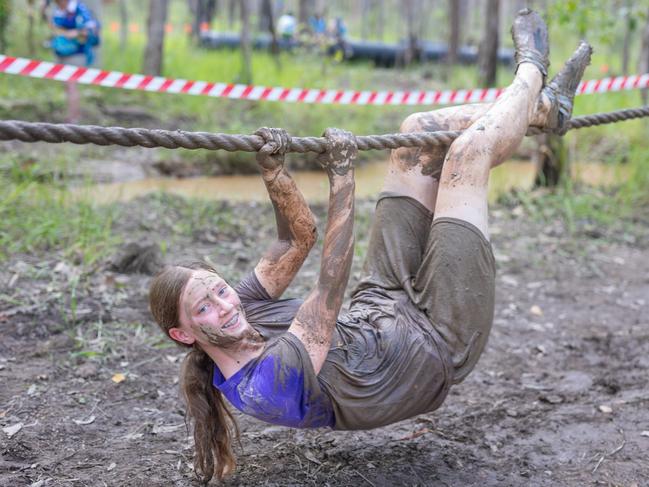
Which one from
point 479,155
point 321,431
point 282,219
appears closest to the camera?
point 282,219

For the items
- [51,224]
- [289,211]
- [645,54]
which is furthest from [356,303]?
[645,54]

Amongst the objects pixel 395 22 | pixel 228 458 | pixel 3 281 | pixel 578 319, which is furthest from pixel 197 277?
pixel 395 22

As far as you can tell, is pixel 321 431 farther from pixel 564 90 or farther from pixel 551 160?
pixel 551 160

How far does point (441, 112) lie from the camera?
3.09m

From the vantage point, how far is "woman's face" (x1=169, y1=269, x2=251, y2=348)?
7.76 feet

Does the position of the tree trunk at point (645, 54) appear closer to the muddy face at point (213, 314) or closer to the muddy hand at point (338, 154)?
the muddy hand at point (338, 154)

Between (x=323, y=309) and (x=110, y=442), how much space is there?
3.78 ft

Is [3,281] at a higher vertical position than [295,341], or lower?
lower

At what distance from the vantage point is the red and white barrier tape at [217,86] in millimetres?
4828

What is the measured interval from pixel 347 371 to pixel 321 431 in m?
0.72

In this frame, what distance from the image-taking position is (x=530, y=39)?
324cm

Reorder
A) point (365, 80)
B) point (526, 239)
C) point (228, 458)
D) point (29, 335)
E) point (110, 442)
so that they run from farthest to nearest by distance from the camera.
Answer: point (365, 80) < point (526, 239) < point (29, 335) < point (110, 442) < point (228, 458)

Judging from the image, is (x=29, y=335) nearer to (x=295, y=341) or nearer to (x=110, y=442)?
(x=110, y=442)

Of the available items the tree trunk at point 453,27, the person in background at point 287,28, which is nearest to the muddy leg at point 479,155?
the tree trunk at point 453,27
